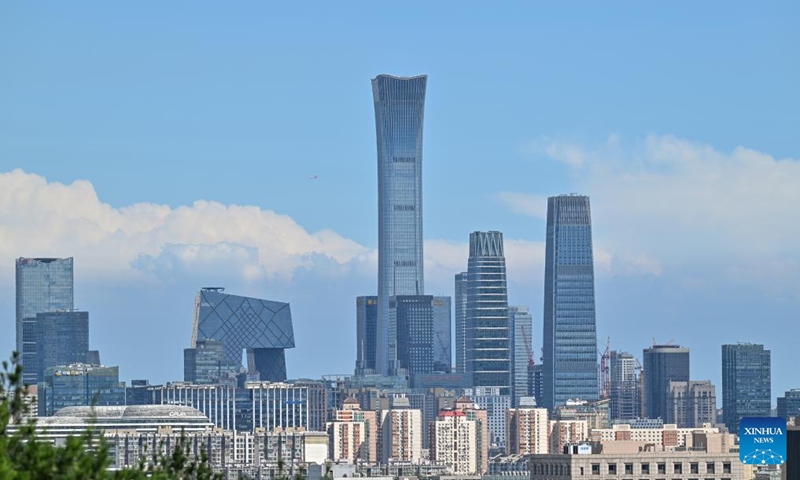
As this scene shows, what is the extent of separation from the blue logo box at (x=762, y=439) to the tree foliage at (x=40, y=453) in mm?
22424

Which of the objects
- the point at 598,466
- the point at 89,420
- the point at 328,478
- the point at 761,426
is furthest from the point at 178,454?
the point at 598,466

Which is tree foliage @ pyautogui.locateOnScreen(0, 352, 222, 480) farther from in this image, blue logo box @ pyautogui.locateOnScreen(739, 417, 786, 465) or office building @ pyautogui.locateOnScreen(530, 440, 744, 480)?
office building @ pyautogui.locateOnScreen(530, 440, 744, 480)

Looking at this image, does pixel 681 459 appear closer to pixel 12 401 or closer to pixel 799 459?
pixel 799 459

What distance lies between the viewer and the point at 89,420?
33.1 m

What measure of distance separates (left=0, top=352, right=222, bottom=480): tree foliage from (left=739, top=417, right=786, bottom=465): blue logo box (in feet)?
73.6

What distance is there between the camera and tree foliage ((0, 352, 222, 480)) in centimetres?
3088

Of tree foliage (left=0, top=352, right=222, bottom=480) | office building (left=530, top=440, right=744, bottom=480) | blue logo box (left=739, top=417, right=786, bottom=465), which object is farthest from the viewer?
office building (left=530, top=440, right=744, bottom=480)

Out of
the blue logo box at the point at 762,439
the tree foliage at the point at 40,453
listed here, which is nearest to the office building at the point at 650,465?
the blue logo box at the point at 762,439

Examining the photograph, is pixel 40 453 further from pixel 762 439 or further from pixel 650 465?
pixel 650 465

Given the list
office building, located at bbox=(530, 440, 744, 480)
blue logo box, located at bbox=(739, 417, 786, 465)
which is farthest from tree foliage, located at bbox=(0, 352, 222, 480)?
office building, located at bbox=(530, 440, 744, 480)

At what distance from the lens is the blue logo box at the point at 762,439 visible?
53594mm

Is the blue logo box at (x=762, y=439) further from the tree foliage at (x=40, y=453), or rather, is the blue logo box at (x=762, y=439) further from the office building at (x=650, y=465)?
→ the office building at (x=650, y=465)

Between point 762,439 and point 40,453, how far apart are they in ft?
85.5

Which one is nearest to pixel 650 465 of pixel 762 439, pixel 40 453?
pixel 762 439
